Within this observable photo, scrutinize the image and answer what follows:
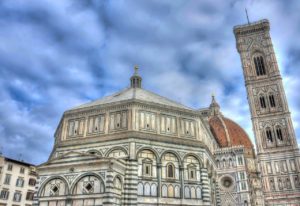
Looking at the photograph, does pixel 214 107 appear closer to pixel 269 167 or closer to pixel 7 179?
pixel 269 167

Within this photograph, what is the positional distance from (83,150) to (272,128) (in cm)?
4481

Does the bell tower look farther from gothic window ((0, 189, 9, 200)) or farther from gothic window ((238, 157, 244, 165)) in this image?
gothic window ((0, 189, 9, 200))

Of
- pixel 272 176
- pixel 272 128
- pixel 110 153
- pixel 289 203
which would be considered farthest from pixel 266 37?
pixel 110 153

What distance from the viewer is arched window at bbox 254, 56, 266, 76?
2530 inches

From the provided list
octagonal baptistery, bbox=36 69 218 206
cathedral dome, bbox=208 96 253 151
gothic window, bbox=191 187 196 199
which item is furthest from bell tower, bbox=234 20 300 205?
gothic window, bbox=191 187 196 199

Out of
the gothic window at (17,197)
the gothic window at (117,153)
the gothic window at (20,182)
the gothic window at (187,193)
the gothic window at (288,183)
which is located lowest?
the gothic window at (187,193)

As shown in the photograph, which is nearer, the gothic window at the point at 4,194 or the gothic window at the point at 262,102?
the gothic window at the point at 4,194

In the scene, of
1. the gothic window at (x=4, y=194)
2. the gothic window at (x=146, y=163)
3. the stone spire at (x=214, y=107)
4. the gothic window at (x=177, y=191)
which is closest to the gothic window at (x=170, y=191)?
the gothic window at (x=177, y=191)

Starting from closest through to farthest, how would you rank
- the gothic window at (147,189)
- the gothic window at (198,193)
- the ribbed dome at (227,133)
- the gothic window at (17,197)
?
the gothic window at (147,189) → the gothic window at (198,193) → the gothic window at (17,197) → the ribbed dome at (227,133)

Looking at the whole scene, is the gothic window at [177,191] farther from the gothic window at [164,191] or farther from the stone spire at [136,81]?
the stone spire at [136,81]

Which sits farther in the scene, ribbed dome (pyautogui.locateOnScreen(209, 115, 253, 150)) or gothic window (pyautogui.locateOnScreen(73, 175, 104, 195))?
ribbed dome (pyautogui.locateOnScreen(209, 115, 253, 150))

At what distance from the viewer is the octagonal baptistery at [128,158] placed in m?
21.1

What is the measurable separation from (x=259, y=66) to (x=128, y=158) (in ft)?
169

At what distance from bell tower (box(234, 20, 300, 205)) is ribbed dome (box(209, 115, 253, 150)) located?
12.1 meters
